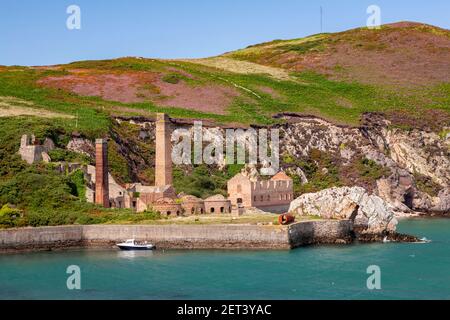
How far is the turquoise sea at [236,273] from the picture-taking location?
52.3 meters

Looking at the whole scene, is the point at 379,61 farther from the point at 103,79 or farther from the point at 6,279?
the point at 6,279

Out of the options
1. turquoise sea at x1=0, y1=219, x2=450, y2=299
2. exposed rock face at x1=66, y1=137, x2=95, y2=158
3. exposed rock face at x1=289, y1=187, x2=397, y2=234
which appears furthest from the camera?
exposed rock face at x1=66, y1=137, x2=95, y2=158

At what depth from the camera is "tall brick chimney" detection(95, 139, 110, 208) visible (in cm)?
7988

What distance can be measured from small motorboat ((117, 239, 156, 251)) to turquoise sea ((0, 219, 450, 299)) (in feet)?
3.66

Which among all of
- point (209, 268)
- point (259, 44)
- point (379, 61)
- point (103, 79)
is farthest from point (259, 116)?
point (259, 44)

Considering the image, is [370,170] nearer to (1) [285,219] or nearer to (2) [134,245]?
(1) [285,219]

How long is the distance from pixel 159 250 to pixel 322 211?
14.8 m

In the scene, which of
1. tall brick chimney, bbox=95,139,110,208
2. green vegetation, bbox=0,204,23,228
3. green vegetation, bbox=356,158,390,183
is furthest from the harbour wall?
green vegetation, bbox=356,158,390,183

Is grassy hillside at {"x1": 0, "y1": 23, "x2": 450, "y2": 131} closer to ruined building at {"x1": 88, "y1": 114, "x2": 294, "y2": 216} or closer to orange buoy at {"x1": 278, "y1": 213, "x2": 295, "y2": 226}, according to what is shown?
ruined building at {"x1": 88, "y1": 114, "x2": 294, "y2": 216}

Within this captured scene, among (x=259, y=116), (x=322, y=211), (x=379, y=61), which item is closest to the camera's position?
(x=322, y=211)

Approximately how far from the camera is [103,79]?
411 feet

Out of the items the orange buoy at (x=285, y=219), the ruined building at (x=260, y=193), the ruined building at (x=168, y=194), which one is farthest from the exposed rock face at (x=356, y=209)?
the ruined building at (x=260, y=193)

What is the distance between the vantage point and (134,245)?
69.0 meters

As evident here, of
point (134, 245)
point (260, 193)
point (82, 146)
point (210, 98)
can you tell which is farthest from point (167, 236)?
point (210, 98)
